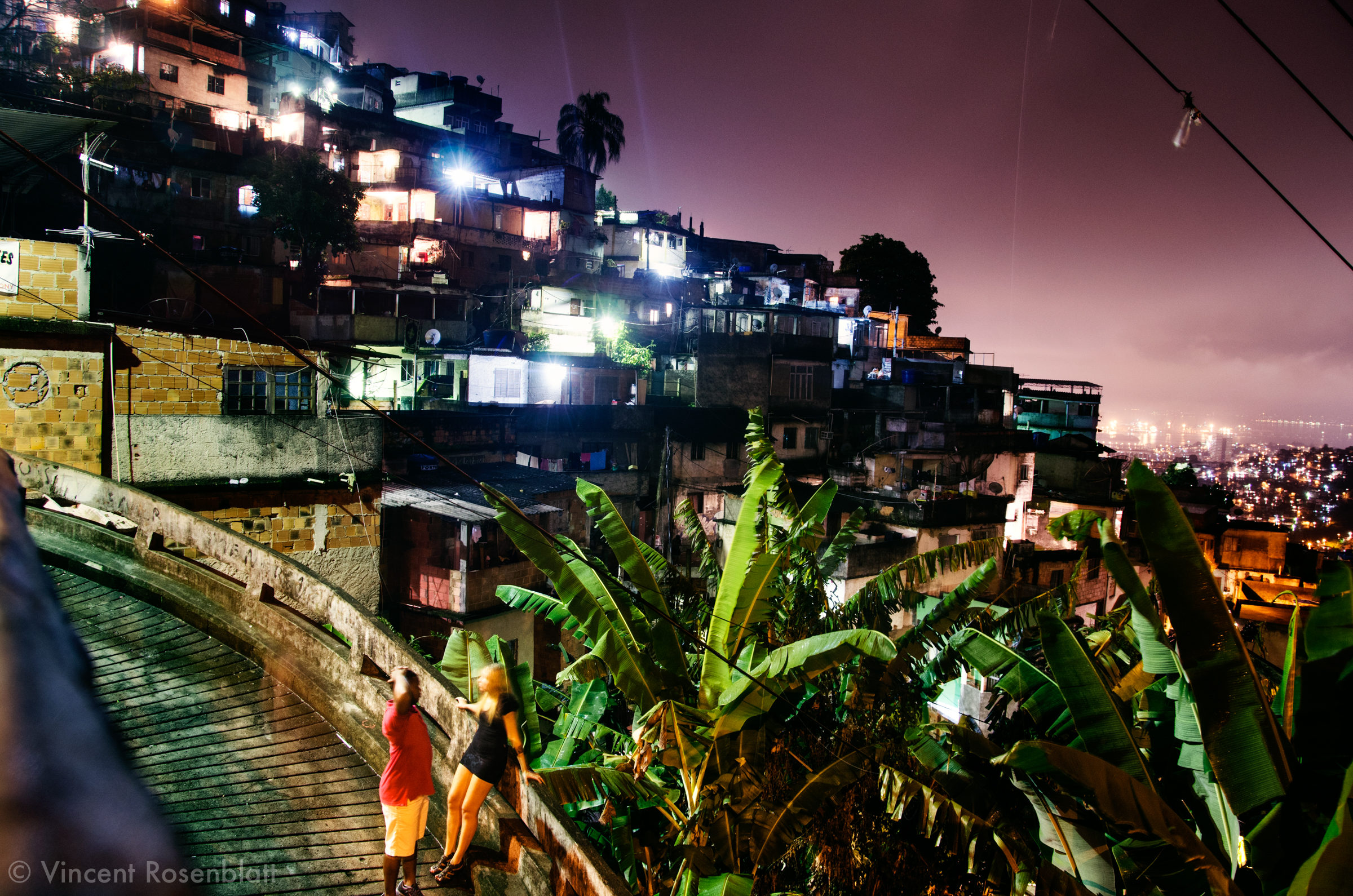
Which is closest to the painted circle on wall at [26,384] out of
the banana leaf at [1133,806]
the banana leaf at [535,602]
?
the banana leaf at [535,602]

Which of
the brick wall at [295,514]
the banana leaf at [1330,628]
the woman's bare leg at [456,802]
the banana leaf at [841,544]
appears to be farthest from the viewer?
the brick wall at [295,514]

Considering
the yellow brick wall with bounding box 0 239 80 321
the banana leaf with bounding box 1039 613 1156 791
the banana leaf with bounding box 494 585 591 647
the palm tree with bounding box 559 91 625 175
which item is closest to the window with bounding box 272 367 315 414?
the yellow brick wall with bounding box 0 239 80 321

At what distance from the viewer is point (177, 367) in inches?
470

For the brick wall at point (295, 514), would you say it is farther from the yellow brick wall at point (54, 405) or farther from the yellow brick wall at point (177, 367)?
the yellow brick wall at point (177, 367)

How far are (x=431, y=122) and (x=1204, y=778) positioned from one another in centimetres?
5209

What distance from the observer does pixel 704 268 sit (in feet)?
156

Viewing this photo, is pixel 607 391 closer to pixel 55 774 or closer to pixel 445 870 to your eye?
pixel 445 870

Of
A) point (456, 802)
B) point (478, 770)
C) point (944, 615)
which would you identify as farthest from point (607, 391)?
point (478, 770)

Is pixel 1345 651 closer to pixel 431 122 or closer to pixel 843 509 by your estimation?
pixel 843 509

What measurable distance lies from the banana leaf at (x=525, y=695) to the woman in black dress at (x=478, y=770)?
2123 millimetres

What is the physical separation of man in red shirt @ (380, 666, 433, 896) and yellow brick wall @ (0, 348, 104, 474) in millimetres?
8823

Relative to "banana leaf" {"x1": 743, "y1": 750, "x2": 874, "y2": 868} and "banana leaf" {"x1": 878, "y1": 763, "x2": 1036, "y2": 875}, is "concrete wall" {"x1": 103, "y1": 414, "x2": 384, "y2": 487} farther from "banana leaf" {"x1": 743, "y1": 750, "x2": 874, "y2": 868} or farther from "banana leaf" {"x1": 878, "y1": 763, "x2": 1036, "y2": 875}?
"banana leaf" {"x1": 878, "y1": 763, "x2": 1036, "y2": 875}

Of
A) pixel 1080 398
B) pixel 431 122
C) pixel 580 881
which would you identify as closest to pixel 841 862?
pixel 580 881

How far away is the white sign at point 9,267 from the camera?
33.2ft
